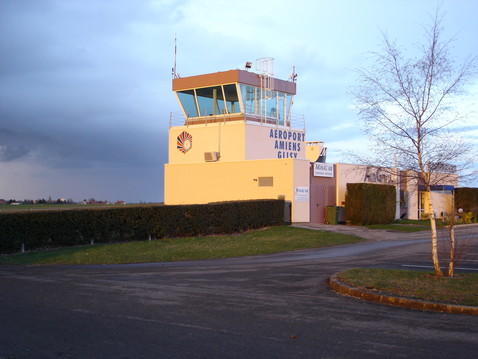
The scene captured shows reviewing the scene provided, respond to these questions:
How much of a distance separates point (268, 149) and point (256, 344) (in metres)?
32.7

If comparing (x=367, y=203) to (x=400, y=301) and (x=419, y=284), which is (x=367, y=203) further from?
(x=400, y=301)

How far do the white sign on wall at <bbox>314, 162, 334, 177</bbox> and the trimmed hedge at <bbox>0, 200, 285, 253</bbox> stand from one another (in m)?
3.71

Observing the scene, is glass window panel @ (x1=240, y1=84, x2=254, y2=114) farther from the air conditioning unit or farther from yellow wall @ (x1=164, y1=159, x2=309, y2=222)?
yellow wall @ (x1=164, y1=159, x2=309, y2=222)

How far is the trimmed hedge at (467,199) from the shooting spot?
4259 centimetres

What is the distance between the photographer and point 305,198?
33.6 metres

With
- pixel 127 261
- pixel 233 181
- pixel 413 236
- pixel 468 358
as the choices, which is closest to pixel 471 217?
pixel 413 236

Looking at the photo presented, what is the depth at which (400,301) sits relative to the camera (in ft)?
34.1

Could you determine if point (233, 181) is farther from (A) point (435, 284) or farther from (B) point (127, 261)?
(A) point (435, 284)

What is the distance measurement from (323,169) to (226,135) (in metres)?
7.55

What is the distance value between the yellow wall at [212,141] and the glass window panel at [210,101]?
109 cm

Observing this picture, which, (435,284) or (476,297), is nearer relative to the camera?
(476,297)

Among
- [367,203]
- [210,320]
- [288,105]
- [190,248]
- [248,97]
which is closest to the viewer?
[210,320]

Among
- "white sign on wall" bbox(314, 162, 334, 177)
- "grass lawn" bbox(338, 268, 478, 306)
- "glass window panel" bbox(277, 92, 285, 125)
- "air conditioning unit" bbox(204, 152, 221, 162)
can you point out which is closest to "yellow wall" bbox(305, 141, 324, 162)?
"glass window panel" bbox(277, 92, 285, 125)

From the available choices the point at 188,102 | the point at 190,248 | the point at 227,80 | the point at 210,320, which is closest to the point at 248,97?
the point at 227,80
